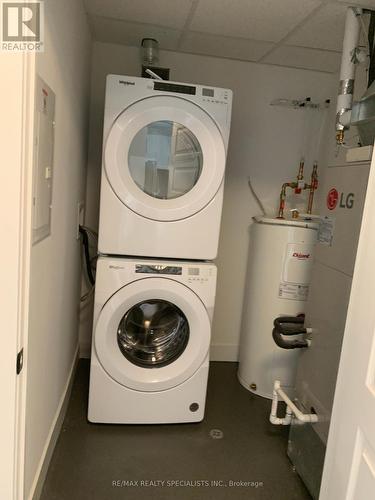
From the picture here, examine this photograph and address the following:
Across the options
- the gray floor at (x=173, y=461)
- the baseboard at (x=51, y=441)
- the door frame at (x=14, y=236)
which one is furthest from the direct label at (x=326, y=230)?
the baseboard at (x=51, y=441)

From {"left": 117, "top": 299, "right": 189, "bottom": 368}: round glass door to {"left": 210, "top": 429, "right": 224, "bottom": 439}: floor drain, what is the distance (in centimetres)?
44

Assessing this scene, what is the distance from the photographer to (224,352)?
9.48ft

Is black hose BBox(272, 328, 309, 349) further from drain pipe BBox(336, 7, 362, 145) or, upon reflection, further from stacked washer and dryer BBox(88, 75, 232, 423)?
drain pipe BBox(336, 7, 362, 145)

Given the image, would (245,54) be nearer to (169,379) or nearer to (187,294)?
(187,294)

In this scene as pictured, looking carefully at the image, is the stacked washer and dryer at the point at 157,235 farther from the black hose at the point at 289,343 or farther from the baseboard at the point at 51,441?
the black hose at the point at 289,343

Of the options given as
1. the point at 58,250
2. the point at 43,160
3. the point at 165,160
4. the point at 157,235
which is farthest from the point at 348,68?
the point at 58,250

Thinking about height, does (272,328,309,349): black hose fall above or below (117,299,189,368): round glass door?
above

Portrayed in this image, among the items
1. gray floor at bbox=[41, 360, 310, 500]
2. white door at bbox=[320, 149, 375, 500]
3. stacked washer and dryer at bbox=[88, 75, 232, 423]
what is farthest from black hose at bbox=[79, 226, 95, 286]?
white door at bbox=[320, 149, 375, 500]

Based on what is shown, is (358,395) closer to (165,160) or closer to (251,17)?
(165,160)

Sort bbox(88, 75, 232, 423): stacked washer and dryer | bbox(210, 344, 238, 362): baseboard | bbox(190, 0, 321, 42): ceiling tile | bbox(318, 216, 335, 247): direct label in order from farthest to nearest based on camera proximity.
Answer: bbox(210, 344, 238, 362): baseboard → bbox(88, 75, 232, 423): stacked washer and dryer → bbox(190, 0, 321, 42): ceiling tile → bbox(318, 216, 335, 247): direct label

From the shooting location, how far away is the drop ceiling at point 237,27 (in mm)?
1802

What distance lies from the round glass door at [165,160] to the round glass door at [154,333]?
61cm

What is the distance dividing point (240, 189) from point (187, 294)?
1.05m

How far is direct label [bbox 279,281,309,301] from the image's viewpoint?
7.73 ft
